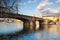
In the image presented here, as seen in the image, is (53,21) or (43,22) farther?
(53,21)

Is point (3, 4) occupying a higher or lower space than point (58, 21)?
higher

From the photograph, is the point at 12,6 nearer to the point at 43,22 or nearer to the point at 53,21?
the point at 43,22

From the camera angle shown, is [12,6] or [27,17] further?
[27,17]

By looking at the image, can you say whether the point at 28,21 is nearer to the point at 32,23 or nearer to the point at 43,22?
the point at 32,23

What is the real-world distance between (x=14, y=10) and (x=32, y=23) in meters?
23.1

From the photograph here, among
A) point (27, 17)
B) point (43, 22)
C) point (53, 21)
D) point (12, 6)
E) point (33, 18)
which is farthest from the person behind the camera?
point (53, 21)

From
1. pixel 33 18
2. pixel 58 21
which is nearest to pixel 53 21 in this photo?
pixel 58 21

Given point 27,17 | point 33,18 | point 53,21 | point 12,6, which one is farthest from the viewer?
point 53,21

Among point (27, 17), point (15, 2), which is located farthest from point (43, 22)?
point (15, 2)

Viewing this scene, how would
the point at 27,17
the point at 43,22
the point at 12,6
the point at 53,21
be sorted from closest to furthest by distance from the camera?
1. the point at 12,6
2. the point at 27,17
3. the point at 43,22
4. the point at 53,21

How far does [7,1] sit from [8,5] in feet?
0.49

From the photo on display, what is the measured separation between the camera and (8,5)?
6.18 meters

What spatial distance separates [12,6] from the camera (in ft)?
19.6

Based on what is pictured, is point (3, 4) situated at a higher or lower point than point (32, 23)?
higher
